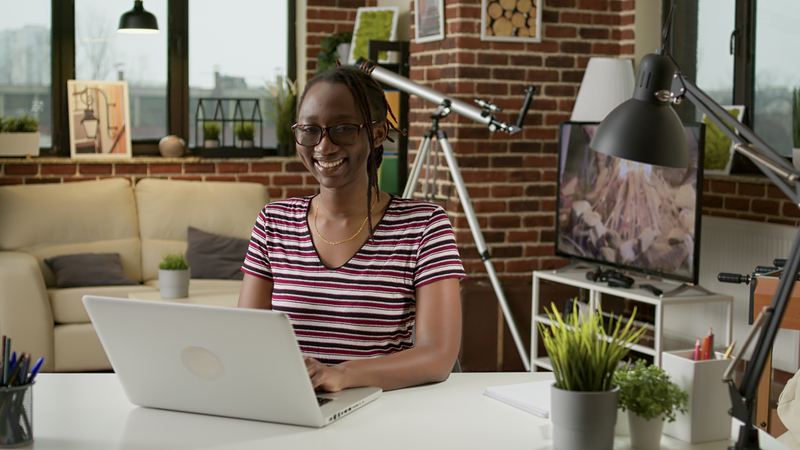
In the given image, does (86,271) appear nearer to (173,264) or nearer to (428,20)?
(173,264)

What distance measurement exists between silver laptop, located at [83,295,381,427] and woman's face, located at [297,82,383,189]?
20.6 inches

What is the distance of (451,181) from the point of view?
12.6 ft

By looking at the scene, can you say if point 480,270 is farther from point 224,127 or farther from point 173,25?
point 173,25

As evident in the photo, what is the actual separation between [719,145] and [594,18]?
2.92 ft

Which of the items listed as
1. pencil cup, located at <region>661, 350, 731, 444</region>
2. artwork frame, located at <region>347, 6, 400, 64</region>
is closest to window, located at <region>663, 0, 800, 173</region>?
artwork frame, located at <region>347, 6, 400, 64</region>

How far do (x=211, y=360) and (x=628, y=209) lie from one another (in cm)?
243

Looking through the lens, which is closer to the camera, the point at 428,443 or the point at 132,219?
the point at 428,443

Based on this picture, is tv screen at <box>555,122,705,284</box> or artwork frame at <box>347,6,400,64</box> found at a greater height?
artwork frame at <box>347,6,400,64</box>

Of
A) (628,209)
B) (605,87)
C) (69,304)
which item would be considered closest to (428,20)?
(605,87)

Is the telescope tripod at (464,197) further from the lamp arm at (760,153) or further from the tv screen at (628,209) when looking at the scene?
the lamp arm at (760,153)


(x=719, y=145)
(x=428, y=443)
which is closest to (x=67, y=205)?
(x=719, y=145)

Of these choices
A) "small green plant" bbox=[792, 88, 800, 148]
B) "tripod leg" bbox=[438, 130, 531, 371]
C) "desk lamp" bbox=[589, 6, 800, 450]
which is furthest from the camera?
"tripod leg" bbox=[438, 130, 531, 371]

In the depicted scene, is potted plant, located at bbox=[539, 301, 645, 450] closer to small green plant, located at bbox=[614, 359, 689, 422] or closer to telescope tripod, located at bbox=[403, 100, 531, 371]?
small green plant, located at bbox=[614, 359, 689, 422]

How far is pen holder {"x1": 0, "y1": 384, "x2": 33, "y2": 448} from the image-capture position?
3.67 ft
